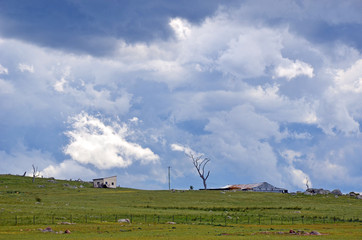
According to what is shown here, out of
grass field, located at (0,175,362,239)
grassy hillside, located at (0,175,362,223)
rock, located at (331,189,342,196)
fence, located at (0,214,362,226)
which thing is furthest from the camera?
rock, located at (331,189,342,196)

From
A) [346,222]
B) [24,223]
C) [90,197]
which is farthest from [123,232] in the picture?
[90,197]

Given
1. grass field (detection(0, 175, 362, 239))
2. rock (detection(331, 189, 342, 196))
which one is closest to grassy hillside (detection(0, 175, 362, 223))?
grass field (detection(0, 175, 362, 239))

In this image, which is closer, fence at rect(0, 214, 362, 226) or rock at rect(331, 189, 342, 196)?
fence at rect(0, 214, 362, 226)

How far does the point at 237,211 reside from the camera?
376ft

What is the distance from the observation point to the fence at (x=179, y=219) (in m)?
79.3

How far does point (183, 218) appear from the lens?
92.3 metres

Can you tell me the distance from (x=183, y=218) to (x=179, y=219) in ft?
5.24

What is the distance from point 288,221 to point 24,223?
5098 cm

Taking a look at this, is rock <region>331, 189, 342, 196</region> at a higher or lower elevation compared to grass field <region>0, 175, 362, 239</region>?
higher

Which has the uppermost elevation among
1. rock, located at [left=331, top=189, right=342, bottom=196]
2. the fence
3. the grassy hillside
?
rock, located at [left=331, top=189, right=342, bottom=196]

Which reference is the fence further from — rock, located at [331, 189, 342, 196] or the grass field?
rock, located at [331, 189, 342, 196]

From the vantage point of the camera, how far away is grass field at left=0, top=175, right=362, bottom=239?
63062 mm

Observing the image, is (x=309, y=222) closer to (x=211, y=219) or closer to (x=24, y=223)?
(x=211, y=219)

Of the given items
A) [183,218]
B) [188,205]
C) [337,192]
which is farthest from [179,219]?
[337,192]
